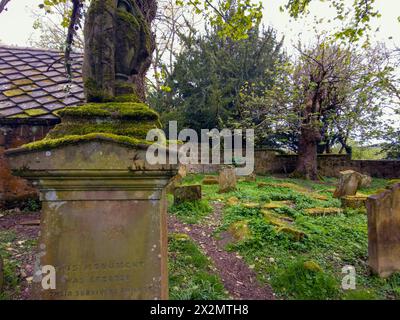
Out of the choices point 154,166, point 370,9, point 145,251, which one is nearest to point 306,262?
point 145,251

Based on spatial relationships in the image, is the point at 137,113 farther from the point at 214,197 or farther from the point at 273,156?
the point at 273,156

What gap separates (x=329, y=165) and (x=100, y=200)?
660 inches


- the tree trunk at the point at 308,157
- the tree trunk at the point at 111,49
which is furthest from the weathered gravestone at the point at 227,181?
the tree trunk at the point at 111,49

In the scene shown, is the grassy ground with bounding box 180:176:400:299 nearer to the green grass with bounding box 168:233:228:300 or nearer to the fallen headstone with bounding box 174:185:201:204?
the green grass with bounding box 168:233:228:300

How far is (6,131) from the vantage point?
229 inches

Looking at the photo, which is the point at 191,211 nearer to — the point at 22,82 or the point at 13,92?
the point at 13,92

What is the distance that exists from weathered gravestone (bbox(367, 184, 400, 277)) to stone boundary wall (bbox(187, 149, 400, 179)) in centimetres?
1146

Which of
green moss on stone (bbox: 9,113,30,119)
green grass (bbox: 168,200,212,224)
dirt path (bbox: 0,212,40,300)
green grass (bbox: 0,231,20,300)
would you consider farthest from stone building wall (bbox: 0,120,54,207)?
green grass (bbox: 168,200,212,224)

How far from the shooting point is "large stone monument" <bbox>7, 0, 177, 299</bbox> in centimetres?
166

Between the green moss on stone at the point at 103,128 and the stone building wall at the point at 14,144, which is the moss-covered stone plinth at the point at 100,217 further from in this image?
the stone building wall at the point at 14,144

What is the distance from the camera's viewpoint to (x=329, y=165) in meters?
15.9

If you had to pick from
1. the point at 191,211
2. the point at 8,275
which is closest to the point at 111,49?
the point at 8,275

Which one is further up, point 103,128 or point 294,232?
point 103,128

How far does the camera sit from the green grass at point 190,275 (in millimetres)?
3078
